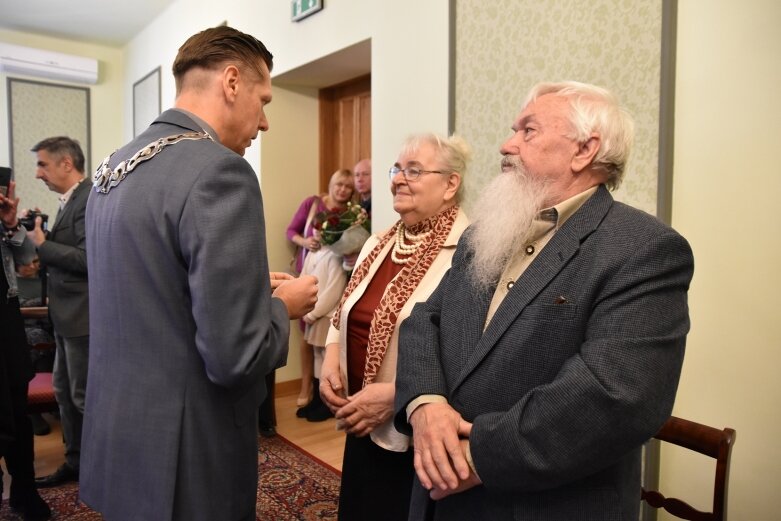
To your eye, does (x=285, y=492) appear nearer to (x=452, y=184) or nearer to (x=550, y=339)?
(x=452, y=184)

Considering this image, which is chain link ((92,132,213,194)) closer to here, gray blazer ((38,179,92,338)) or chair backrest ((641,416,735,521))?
chair backrest ((641,416,735,521))

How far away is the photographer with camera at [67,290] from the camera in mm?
2660

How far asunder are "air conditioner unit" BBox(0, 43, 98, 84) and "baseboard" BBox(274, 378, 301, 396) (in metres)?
4.49

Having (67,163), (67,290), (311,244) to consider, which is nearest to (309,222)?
(311,244)

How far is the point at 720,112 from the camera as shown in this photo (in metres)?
1.72

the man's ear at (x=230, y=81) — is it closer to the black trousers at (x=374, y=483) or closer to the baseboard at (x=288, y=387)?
the black trousers at (x=374, y=483)

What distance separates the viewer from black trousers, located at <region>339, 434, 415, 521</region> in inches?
68.2

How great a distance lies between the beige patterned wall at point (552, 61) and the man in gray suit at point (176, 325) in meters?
1.40

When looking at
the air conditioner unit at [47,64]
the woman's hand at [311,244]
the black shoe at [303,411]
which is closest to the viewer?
the woman's hand at [311,244]

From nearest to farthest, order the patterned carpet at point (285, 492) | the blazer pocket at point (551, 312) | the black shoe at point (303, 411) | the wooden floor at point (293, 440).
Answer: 1. the blazer pocket at point (551, 312)
2. the patterned carpet at point (285, 492)
3. the wooden floor at point (293, 440)
4. the black shoe at point (303, 411)

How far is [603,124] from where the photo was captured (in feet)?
3.87

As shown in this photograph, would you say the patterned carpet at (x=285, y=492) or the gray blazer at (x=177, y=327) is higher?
the gray blazer at (x=177, y=327)

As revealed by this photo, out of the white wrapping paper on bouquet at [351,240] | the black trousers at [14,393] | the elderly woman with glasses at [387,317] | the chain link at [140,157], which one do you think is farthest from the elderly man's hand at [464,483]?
the white wrapping paper on bouquet at [351,240]

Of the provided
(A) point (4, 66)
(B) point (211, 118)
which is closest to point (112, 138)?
(A) point (4, 66)
